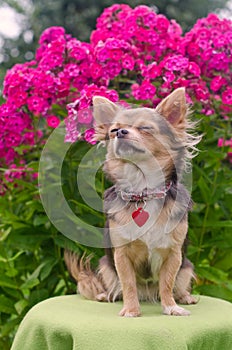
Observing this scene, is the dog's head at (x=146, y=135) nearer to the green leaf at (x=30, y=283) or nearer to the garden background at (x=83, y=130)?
the garden background at (x=83, y=130)

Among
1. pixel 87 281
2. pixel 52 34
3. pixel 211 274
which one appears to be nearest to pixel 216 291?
pixel 211 274

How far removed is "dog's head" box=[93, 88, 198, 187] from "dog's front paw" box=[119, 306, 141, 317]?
577mm

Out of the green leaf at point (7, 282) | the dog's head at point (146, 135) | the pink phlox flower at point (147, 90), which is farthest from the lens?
the green leaf at point (7, 282)

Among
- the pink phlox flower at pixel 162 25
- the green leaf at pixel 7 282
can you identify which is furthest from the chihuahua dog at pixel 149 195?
the pink phlox flower at pixel 162 25

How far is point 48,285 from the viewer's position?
4039 millimetres

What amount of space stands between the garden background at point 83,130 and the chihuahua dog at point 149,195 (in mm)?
831

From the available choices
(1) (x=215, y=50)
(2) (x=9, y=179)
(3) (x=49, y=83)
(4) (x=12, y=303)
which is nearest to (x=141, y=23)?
(1) (x=215, y=50)

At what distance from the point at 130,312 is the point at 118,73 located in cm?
170

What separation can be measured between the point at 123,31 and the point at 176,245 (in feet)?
6.42

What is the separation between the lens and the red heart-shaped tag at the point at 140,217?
2555 millimetres

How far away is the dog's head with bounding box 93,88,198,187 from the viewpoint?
2.43 metres

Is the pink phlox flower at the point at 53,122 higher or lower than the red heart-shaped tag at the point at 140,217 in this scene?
higher

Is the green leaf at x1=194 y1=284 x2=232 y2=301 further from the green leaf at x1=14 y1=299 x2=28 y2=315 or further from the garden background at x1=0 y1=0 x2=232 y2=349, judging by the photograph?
the green leaf at x1=14 y1=299 x2=28 y2=315

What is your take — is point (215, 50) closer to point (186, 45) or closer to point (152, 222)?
point (186, 45)
